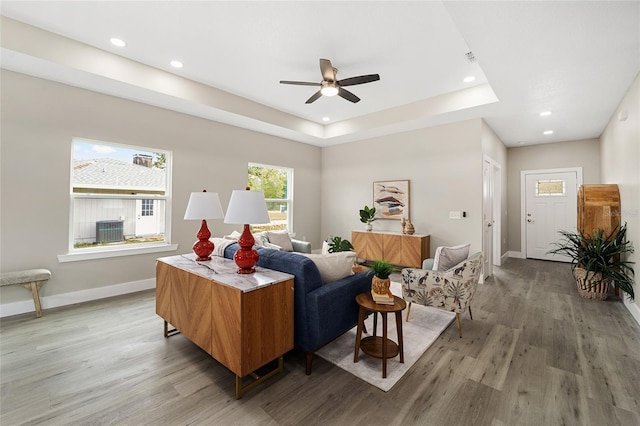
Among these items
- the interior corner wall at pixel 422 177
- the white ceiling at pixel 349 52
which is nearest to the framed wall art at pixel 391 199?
the interior corner wall at pixel 422 177

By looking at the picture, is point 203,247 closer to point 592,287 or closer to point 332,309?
point 332,309

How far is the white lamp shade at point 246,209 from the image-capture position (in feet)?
6.68

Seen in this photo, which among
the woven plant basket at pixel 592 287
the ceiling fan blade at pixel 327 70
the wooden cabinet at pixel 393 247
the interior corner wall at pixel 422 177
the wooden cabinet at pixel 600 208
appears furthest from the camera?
the wooden cabinet at pixel 393 247

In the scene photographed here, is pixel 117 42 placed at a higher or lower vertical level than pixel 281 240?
higher

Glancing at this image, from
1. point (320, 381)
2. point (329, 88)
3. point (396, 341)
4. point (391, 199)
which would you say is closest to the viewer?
point (320, 381)

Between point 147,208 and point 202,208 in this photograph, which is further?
point 147,208

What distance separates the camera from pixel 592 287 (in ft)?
12.0

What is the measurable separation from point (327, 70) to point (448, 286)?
2.61 metres

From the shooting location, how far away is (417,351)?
2.38 metres

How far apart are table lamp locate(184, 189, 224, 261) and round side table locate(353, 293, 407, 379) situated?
5.01ft

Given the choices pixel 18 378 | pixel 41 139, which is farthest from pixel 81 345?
pixel 41 139

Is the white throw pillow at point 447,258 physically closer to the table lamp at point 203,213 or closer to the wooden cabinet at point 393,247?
the wooden cabinet at point 393,247

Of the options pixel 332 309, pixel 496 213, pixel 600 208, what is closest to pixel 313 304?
pixel 332 309

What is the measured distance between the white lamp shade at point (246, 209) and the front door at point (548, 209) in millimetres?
6867
